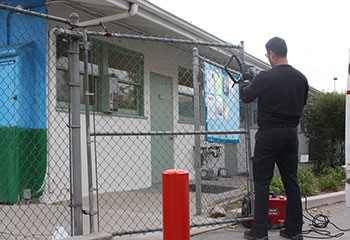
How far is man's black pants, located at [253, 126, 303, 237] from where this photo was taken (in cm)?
371

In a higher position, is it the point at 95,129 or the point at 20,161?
the point at 95,129

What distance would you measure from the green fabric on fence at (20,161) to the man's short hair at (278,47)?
3.88m

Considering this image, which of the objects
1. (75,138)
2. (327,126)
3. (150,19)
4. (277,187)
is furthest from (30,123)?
(327,126)

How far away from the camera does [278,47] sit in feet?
12.7

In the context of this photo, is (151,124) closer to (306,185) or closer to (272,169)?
(306,185)

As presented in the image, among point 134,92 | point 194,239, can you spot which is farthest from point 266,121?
point 134,92

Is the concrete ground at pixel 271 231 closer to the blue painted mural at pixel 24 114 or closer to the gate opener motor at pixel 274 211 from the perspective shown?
the gate opener motor at pixel 274 211

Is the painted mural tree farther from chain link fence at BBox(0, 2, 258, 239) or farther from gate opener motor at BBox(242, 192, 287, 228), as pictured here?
gate opener motor at BBox(242, 192, 287, 228)

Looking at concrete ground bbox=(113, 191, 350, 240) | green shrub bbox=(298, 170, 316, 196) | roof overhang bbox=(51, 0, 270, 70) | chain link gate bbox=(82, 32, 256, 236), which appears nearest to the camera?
concrete ground bbox=(113, 191, 350, 240)

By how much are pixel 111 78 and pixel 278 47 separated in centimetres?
419

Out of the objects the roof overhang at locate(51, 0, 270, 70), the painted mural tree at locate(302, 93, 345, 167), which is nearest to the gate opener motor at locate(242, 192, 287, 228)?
the roof overhang at locate(51, 0, 270, 70)

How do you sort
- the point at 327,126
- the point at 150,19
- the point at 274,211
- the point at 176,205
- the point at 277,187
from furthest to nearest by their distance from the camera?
the point at 327,126, the point at 150,19, the point at 277,187, the point at 274,211, the point at 176,205

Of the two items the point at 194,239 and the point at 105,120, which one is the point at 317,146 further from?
the point at 194,239

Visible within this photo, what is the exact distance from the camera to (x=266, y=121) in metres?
3.78
